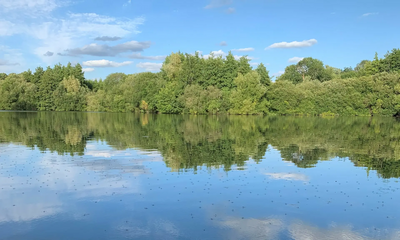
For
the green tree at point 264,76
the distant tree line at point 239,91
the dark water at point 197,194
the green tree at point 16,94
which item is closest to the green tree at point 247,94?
the distant tree line at point 239,91

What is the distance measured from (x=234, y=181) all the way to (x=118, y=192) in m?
4.93

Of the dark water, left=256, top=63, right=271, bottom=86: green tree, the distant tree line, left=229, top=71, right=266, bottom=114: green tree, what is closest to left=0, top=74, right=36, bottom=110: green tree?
the distant tree line

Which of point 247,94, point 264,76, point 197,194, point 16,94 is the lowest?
point 197,194

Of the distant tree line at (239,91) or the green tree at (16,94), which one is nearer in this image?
the distant tree line at (239,91)

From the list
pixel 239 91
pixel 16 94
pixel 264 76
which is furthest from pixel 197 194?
pixel 16 94

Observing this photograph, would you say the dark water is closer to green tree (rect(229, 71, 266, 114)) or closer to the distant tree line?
green tree (rect(229, 71, 266, 114))

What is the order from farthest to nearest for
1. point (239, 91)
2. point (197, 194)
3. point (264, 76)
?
1. point (264, 76)
2. point (239, 91)
3. point (197, 194)

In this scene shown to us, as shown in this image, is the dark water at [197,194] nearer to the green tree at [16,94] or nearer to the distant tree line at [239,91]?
the distant tree line at [239,91]

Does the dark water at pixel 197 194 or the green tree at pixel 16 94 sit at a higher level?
the green tree at pixel 16 94

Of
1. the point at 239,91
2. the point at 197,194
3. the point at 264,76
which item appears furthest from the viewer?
the point at 264,76

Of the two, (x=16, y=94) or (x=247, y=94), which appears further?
(x=16, y=94)

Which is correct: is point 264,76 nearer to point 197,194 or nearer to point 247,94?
point 247,94

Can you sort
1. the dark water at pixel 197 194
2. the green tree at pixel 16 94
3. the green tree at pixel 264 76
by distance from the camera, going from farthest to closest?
the green tree at pixel 16 94, the green tree at pixel 264 76, the dark water at pixel 197 194

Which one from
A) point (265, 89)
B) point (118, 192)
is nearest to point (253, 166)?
point (118, 192)
